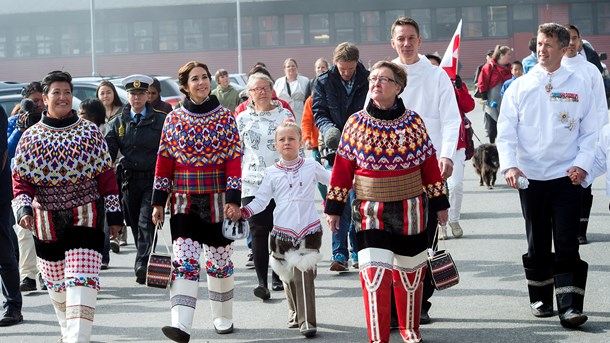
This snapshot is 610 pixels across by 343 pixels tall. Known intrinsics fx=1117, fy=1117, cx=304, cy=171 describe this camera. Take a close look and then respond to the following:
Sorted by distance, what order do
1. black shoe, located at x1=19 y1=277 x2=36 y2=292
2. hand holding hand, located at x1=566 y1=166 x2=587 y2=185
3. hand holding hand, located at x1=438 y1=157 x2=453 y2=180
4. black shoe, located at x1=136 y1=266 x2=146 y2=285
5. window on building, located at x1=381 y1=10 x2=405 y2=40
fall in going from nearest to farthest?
hand holding hand, located at x1=566 y1=166 x2=587 y2=185 < hand holding hand, located at x1=438 y1=157 x2=453 y2=180 < black shoe, located at x1=19 y1=277 x2=36 y2=292 < black shoe, located at x1=136 y1=266 x2=146 y2=285 < window on building, located at x1=381 y1=10 x2=405 y2=40

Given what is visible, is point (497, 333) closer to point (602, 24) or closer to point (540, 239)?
point (540, 239)

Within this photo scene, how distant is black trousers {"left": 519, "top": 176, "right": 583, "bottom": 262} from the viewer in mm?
7422

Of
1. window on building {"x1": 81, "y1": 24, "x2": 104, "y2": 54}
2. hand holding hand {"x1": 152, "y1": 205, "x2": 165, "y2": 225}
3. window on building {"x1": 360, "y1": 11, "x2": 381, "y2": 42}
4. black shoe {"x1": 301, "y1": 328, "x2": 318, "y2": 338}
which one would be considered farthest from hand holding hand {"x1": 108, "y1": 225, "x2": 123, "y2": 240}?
window on building {"x1": 81, "y1": 24, "x2": 104, "y2": 54}

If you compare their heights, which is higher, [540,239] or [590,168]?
[590,168]

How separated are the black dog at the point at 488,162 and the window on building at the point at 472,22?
116 ft

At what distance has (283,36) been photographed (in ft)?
174

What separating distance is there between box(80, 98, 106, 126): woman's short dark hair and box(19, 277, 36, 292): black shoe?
162 centimetres

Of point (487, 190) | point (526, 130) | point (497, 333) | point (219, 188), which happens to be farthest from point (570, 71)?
point (487, 190)

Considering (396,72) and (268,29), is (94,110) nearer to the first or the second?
(396,72)

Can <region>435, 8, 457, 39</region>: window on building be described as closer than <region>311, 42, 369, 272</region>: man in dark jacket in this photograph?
No

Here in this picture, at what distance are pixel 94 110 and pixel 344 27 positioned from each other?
1665 inches

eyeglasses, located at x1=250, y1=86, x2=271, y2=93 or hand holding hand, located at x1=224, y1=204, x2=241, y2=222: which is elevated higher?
eyeglasses, located at x1=250, y1=86, x2=271, y2=93

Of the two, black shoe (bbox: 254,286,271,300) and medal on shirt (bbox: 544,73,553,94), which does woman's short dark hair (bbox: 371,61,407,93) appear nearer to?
medal on shirt (bbox: 544,73,553,94)

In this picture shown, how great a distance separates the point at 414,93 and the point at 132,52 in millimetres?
47521
